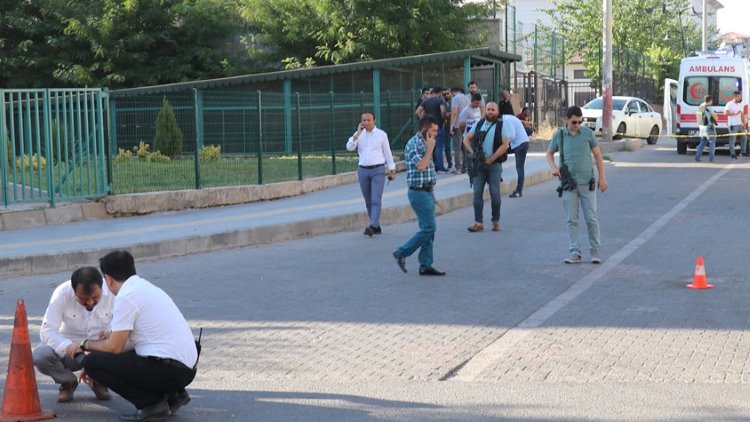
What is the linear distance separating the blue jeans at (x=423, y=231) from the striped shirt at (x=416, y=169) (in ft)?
0.35

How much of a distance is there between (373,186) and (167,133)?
6.85m

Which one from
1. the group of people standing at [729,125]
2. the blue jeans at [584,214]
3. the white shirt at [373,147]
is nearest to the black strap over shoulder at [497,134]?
the white shirt at [373,147]

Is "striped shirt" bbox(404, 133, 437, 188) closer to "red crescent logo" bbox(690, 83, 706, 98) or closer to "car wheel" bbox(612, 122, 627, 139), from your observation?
"red crescent logo" bbox(690, 83, 706, 98)

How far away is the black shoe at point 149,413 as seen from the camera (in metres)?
6.36

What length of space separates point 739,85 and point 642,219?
Result: 17863mm

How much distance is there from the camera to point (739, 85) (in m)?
32.7

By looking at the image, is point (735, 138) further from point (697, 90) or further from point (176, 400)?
point (176, 400)

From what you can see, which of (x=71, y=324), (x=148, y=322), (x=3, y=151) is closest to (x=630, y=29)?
(x=3, y=151)

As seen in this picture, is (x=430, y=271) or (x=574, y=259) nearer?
(x=430, y=271)

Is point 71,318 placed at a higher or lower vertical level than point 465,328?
higher

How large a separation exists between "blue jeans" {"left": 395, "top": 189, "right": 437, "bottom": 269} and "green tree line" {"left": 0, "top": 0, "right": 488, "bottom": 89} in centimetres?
2490

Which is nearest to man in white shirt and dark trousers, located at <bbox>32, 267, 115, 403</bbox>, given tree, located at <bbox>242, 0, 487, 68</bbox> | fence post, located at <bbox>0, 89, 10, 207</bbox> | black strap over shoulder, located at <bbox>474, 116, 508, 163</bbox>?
fence post, located at <bbox>0, 89, 10, 207</bbox>

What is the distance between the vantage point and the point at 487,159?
15328 millimetres

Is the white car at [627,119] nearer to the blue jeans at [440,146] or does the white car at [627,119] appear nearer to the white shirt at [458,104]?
the blue jeans at [440,146]
